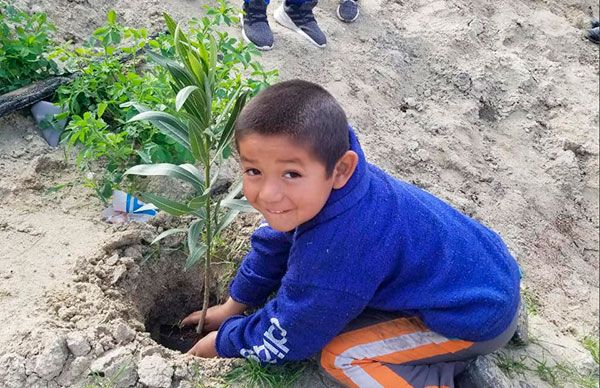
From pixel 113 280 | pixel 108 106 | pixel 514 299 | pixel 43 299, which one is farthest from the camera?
pixel 108 106

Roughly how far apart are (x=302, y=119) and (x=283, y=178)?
177mm

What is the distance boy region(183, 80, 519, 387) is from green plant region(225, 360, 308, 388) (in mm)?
78

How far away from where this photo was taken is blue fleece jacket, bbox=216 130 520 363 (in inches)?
76.9

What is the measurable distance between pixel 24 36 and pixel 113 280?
54.4 inches

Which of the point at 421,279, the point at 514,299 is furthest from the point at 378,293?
the point at 514,299

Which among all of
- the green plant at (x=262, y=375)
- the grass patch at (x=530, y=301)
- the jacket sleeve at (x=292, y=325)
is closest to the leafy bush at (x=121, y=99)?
the jacket sleeve at (x=292, y=325)

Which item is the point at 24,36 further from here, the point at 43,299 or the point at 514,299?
the point at 514,299

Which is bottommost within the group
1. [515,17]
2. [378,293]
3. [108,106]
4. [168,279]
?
[168,279]

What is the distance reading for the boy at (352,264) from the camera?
184 cm

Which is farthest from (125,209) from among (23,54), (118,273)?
(23,54)

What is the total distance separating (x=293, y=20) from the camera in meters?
4.28

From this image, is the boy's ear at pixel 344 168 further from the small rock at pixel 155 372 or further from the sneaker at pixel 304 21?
the sneaker at pixel 304 21

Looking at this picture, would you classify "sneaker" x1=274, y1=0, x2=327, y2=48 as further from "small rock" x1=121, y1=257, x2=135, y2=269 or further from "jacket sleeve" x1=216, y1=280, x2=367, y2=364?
"jacket sleeve" x1=216, y1=280, x2=367, y2=364

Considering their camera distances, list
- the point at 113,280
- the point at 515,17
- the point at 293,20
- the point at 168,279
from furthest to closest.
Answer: the point at 515,17 < the point at 293,20 < the point at 168,279 < the point at 113,280
